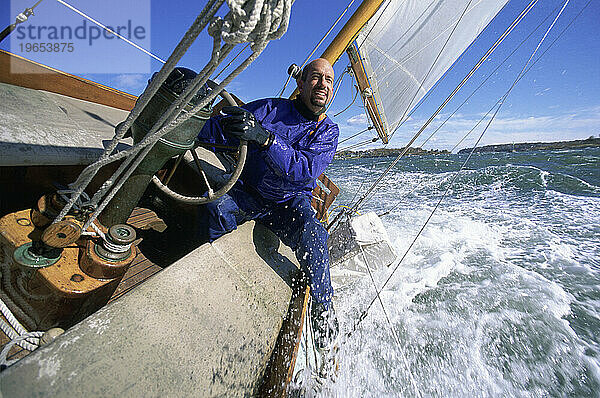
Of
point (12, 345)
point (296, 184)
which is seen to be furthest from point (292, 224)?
point (12, 345)

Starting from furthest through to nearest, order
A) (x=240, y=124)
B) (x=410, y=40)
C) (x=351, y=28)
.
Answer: (x=410, y=40)
(x=351, y=28)
(x=240, y=124)

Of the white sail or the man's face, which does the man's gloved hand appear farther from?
the white sail

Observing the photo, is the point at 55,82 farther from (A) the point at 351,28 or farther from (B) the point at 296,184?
(A) the point at 351,28

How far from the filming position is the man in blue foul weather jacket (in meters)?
1.93

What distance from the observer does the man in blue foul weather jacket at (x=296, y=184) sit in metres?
1.93

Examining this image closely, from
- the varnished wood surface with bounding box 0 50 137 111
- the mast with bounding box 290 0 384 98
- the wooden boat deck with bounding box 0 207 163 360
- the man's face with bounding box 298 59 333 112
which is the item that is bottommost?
the wooden boat deck with bounding box 0 207 163 360

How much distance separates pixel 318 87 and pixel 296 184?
2.65 ft

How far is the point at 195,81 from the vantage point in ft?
2.84

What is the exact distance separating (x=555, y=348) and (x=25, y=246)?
3754 mm

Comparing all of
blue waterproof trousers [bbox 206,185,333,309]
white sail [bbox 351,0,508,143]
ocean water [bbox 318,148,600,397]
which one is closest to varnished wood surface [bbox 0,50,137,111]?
blue waterproof trousers [bbox 206,185,333,309]

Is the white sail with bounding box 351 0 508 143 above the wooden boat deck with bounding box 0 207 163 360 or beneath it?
above

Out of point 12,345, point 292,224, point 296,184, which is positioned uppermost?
point 296,184

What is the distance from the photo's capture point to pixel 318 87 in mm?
2209

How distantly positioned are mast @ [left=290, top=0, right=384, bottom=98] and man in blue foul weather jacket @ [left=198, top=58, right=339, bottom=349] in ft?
5.06
